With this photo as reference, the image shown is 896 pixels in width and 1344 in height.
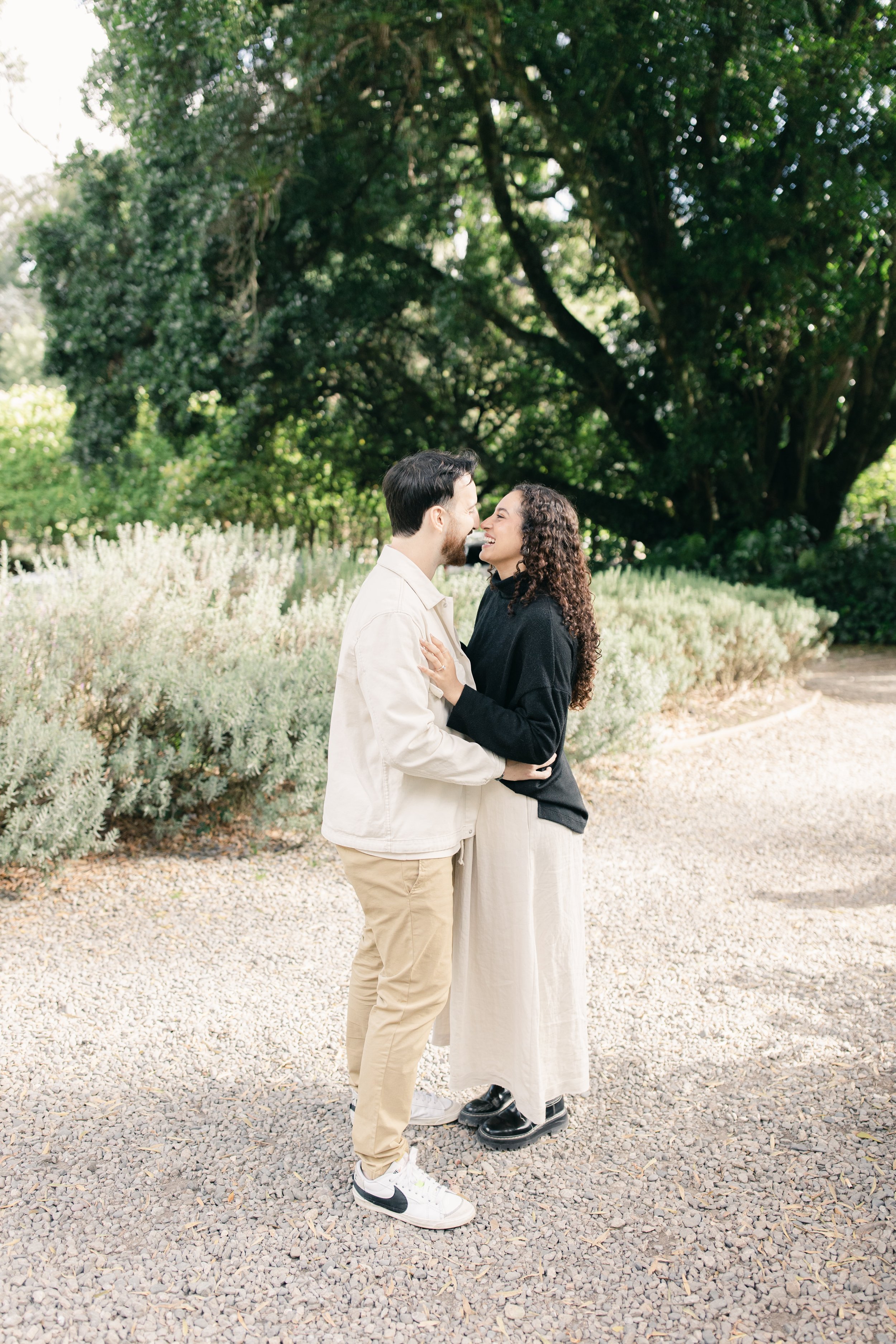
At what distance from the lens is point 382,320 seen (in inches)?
571

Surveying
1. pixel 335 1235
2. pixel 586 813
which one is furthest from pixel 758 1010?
pixel 335 1235

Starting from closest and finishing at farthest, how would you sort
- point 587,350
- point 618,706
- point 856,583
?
1. point 618,706
2. point 856,583
3. point 587,350

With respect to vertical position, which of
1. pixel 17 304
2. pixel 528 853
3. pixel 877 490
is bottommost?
pixel 528 853

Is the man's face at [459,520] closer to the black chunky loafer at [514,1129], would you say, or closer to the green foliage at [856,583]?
the black chunky loafer at [514,1129]

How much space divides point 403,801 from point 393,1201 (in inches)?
39.9

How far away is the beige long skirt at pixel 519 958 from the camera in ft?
8.33

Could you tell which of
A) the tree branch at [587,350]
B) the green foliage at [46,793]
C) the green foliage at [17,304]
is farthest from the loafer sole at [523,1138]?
the green foliage at [17,304]

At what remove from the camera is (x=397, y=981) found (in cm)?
233

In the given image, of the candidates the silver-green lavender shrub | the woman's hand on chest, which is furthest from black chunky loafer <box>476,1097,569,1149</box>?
the silver-green lavender shrub

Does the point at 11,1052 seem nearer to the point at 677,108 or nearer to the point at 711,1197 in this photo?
the point at 711,1197

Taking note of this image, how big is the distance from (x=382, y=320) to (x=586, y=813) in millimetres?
13179

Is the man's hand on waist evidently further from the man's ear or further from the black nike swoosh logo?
the black nike swoosh logo

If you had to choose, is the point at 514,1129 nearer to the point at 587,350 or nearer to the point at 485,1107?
the point at 485,1107

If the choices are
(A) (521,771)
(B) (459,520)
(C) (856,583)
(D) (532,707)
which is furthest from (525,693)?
(C) (856,583)
